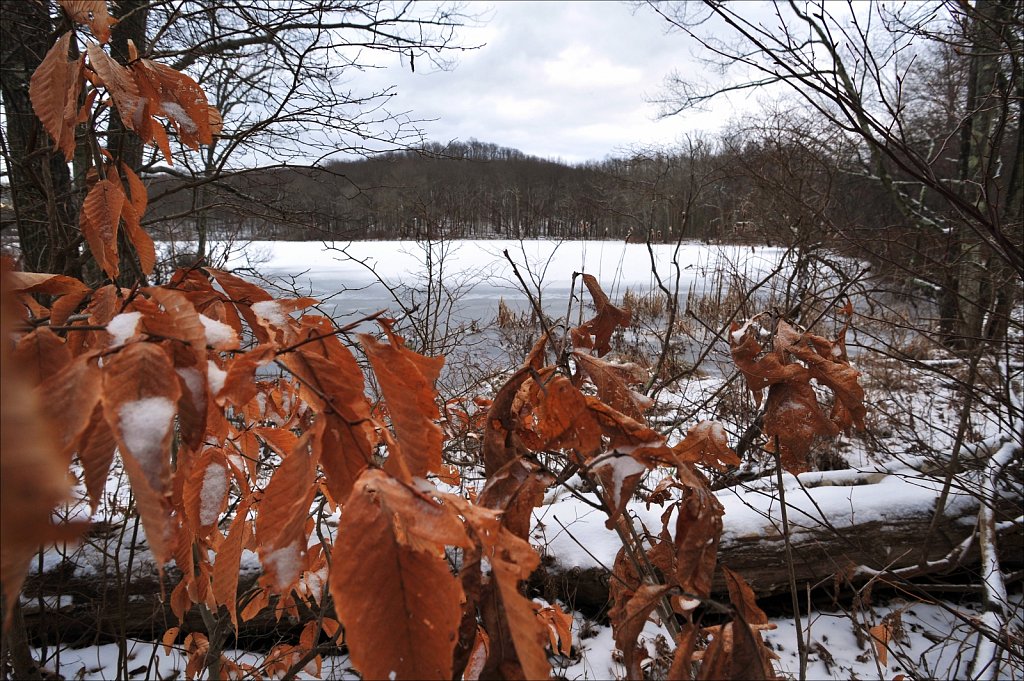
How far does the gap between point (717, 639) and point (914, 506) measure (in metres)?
3.35

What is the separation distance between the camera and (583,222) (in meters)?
5.70

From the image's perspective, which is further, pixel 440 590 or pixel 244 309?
pixel 244 309

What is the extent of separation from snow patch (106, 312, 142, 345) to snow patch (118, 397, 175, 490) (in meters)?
0.07

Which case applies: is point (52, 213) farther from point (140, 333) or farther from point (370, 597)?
point (370, 597)

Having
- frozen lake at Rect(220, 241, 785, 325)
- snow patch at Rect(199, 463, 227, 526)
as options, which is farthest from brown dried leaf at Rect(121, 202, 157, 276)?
frozen lake at Rect(220, 241, 785, 325)

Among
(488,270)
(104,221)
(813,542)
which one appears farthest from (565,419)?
(488,270)

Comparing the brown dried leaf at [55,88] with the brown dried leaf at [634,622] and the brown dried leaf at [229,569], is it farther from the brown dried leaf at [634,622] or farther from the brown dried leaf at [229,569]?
the brown dried leaf at [634,622]

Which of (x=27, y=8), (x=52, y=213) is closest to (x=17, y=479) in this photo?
(x=52, y=213)

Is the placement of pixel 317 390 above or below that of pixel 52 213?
below

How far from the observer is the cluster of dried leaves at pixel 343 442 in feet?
1.29

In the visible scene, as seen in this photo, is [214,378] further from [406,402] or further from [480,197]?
[480,197]

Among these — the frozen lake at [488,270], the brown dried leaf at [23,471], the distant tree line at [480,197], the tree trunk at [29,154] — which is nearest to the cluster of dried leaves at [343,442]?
the brown dried leaf at [23,471]

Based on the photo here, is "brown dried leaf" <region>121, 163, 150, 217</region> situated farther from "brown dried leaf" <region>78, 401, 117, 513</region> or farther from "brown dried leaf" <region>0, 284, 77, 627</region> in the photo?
"brown dried leaf" <region>0, 284, 77, 627</region>

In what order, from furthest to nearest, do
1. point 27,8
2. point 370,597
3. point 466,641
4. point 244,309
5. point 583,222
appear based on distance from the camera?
point 583,222 < point 27,8 < point 244,309 < point 466,641 < point 370,597
